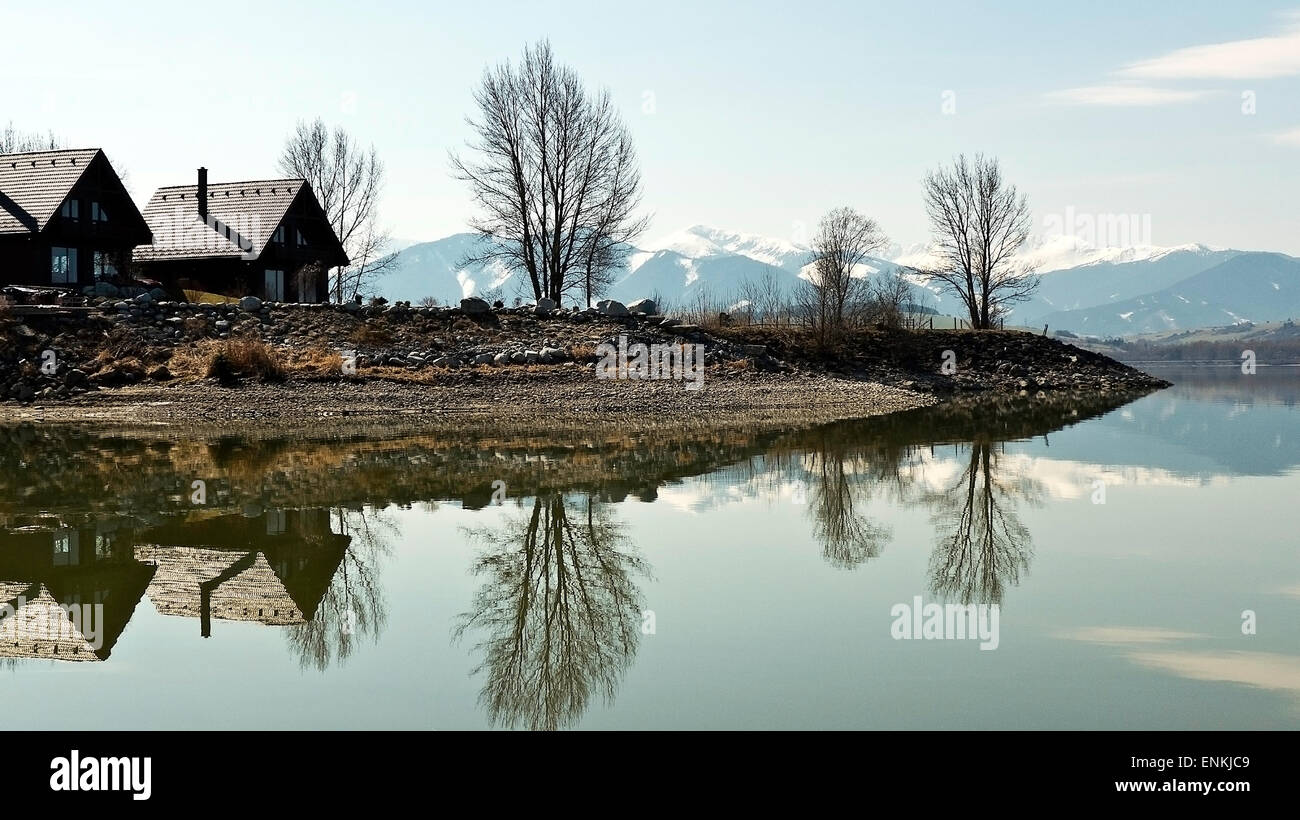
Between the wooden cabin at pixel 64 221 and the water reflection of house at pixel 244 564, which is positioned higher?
the wooden cabin at pixel 64 221

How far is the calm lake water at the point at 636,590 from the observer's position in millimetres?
7668

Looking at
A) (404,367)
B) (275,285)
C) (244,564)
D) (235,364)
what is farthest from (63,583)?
(275,285)

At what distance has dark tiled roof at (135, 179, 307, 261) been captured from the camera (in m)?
53.3

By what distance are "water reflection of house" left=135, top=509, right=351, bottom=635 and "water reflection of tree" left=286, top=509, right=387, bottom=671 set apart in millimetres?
129

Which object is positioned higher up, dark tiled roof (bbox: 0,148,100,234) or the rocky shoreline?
dark tiled roof (bbox: 0,148,100,234)

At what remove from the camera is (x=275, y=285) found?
5509 cm

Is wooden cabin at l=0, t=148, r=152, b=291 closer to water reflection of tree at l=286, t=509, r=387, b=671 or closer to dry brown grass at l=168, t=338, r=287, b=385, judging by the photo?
dry brown grass at l=168, t=338, r=287, b=385

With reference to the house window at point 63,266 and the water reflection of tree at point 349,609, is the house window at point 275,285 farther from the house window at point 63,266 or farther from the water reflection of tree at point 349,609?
the water reflection of tree at point 349,609

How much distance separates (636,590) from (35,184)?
4789 cm

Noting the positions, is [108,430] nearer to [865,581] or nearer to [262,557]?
[262,557]

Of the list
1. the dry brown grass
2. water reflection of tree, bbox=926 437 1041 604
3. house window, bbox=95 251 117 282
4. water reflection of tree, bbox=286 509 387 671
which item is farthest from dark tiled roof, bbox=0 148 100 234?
water reflection of tree, bbox=926 437 1041 604

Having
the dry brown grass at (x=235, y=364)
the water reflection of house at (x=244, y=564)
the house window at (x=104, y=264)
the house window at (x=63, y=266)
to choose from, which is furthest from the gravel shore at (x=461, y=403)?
the house window at (x=104, y=264)

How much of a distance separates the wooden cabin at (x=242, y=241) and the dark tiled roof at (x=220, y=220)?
4 centimetres
